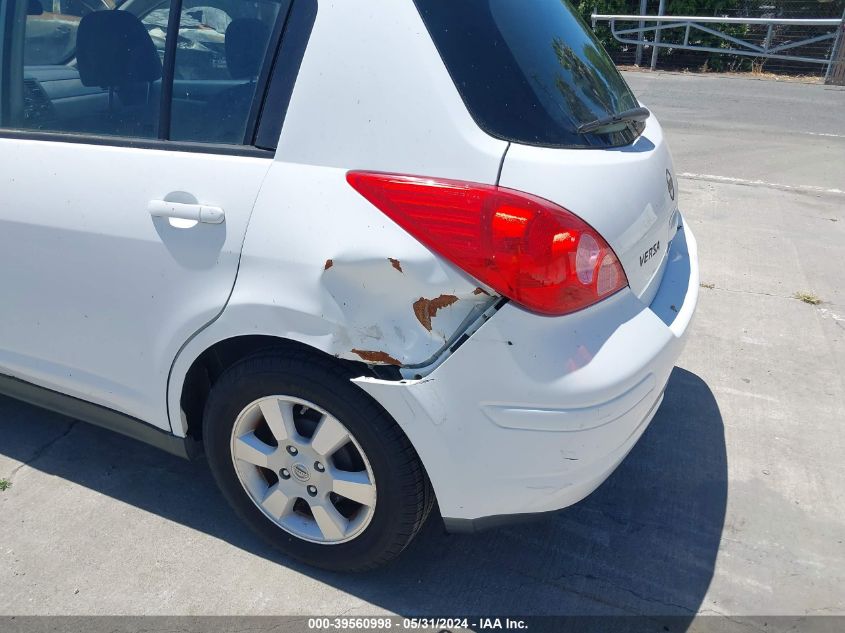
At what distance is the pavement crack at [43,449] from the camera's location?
3.01 m

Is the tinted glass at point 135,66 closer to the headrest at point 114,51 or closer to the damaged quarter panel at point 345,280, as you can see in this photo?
the headrest at point 114,51

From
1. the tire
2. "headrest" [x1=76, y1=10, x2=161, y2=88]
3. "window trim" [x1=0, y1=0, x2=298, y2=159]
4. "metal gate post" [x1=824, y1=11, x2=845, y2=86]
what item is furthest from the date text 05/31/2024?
"metal gate post" [x1=824, y1=11, x2=845, y2=86]

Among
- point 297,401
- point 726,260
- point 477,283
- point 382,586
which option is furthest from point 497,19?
point 726,260

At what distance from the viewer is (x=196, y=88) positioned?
2316 millimetres

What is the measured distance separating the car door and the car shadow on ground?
47cm

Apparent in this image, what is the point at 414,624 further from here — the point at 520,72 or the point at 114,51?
the point at 114,51

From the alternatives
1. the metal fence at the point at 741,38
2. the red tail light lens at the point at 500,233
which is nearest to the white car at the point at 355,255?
the red tail light lens at the point at 500,233

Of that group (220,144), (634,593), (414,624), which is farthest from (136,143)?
(634,593)

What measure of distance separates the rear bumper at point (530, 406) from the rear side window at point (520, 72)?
48 cm

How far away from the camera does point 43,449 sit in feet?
10.2

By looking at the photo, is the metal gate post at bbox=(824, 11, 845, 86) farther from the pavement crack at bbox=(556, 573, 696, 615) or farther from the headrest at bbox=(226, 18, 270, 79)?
the headrest at bbox=(226, 18, 270, 79)

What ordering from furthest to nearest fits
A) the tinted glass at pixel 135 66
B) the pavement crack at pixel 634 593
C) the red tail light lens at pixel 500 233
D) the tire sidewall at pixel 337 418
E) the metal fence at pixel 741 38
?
1. the metal fence at pixel 741 38
2. the pavement crack at pixel 634 593
3. the tinted glass at pixel 135 66
4. the tire sidewall at pixel 337 418
5. the red tail light lens at pixel 500 233

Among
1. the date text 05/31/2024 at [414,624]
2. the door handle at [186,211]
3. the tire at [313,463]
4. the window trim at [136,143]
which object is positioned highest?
the window trim at [136,143]

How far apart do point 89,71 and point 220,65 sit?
544 millimetres
